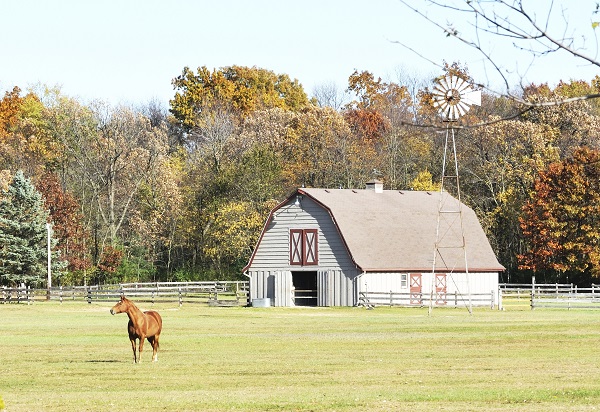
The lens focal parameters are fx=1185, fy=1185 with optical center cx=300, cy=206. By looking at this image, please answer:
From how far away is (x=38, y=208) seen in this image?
2990 inches

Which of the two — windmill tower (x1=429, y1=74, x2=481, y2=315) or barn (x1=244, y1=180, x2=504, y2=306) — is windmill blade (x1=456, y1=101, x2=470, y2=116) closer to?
windmill tower (x1=429, y1=74, x2=481, y2=315)

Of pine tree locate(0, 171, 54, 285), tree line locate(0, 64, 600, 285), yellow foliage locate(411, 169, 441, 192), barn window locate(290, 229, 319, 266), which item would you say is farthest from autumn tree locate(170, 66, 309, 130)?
barn window locate(290, 229, 319, 266)

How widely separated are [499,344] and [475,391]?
535 inches

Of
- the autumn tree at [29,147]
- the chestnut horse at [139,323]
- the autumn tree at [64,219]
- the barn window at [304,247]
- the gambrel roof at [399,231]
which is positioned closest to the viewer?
the chestnut horse at [139,323]

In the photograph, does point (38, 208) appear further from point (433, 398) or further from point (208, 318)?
point (433, 398)

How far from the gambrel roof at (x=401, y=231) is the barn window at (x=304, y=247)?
1797mm

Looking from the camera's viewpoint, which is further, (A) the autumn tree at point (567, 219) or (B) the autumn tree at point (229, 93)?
(B) the autumn tree at point (229, 93)

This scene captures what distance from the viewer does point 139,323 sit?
2762 centimetres

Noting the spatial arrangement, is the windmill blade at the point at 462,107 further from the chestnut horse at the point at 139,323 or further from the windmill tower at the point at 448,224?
the chestnut horse at the point at 139,323

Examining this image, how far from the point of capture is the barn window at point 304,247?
213 feet

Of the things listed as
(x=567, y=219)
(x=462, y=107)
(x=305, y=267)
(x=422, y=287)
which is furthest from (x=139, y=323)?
(x=567, y=219)

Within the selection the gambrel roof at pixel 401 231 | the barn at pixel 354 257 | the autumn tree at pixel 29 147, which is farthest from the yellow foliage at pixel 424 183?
the autumn tree at pixel 29 147

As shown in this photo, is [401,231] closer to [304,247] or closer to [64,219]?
[304,247]

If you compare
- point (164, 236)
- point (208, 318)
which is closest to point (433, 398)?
point (208, 318)
